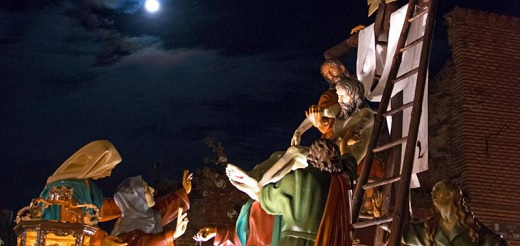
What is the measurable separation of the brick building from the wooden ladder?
714 centimetres

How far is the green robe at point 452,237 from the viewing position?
17.7 feet

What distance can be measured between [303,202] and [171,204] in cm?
420

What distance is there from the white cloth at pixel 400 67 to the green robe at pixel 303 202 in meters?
1.30

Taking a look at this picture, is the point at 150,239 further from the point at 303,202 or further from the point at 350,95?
the point at 303,202

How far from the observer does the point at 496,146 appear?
45.4ft

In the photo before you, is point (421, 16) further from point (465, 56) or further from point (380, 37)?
point (465, 56)

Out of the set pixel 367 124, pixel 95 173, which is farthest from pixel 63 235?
pixel 367 124

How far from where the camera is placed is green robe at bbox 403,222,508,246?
538cm

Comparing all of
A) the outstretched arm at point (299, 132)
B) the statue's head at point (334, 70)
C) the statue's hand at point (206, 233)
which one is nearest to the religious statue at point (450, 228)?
the outstretched arm at point (299, 132)

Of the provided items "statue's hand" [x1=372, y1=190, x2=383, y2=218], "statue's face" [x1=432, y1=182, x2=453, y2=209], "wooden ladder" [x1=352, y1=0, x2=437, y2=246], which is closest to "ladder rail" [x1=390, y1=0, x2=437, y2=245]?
"wooden ladder" [x1=352, y1=0, x2=437, y2=246]

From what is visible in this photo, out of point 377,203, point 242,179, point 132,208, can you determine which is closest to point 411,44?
point 377,203

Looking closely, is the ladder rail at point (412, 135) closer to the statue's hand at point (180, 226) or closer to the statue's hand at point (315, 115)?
the statue's hand at point (315, 115)

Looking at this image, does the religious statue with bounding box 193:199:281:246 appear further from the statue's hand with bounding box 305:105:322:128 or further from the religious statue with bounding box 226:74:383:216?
the statue's hand with bounding box 305:105:322:128

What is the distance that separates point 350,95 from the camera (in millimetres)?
7363
